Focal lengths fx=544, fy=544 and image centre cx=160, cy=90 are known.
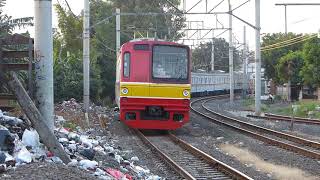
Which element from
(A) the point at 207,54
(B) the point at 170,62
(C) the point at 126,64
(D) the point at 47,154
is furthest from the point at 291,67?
(A) the point at 207,54

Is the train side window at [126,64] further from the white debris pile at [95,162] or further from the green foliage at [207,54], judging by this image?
the green foliage at [207,54]

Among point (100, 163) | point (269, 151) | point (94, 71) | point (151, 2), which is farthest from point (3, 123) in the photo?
point (151, 2)

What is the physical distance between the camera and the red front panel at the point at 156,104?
1798 centimetres

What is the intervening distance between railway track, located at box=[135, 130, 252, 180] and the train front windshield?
2.61 metres

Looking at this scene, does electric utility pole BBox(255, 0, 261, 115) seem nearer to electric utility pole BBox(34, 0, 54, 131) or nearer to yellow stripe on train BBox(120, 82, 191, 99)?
A: yellow stripe on train BBox(120, 82, 191, 99)

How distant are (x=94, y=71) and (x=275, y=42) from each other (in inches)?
1394

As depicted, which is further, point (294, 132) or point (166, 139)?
point (294, 132)

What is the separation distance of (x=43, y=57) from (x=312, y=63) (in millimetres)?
31434

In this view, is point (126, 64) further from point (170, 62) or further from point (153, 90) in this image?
point (170, 62)

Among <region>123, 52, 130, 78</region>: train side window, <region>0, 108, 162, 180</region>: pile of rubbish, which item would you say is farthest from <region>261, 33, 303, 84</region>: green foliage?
<region>0, 108, 162, 180</region>: pile of rubbish

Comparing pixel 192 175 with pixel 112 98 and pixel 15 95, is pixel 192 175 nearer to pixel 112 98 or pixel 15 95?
pixel 15 95

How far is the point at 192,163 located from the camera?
12.2 metres

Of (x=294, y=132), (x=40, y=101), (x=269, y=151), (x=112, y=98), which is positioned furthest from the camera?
(x=112, y=98)

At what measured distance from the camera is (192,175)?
10.6 metres
